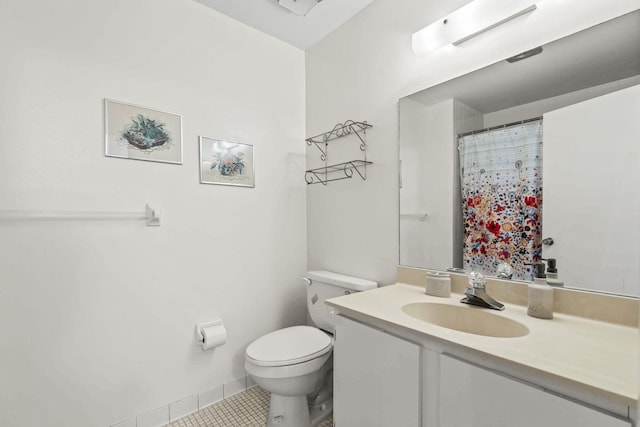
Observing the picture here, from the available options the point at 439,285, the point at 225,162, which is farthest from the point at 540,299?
the point at 225,162

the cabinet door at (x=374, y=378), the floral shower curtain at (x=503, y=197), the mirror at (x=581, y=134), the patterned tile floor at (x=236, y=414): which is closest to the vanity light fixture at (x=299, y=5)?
the mirror at (x=581, y=134)

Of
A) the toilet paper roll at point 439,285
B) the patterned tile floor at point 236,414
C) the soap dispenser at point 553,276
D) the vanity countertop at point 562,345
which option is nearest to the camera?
the vanity countertop at point 562,345

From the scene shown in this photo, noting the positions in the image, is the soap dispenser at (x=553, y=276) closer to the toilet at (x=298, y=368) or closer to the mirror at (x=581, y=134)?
the mirror at (x=581, y=134)

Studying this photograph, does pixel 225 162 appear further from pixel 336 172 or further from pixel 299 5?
pixel 299 5

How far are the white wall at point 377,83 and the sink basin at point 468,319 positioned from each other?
0.39 m

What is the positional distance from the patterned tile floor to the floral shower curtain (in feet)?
4.14

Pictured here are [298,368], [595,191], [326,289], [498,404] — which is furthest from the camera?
[326,289]

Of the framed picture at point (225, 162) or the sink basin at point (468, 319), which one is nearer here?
the sink basin at point (468, 319)

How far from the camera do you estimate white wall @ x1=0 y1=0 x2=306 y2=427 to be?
122 centimetres

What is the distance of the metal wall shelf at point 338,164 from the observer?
5.71 ft

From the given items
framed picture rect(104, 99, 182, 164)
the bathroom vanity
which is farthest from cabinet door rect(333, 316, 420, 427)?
framed picture rect(104, 99, 182, 164)

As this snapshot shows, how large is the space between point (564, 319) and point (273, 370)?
3.89 ft

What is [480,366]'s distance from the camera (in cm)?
76

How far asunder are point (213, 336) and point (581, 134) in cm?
190
